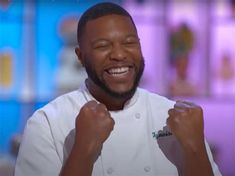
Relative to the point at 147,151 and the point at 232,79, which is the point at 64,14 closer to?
the point at 232,79

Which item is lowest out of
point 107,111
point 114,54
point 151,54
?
point 151,54

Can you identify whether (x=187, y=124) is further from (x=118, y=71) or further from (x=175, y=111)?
(x=118, y=71)

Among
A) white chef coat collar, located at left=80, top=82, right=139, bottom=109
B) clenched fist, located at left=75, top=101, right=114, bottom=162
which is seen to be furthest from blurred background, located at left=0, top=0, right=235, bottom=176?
clenched fist, located at left=75, top=101, right=114, bottom=162

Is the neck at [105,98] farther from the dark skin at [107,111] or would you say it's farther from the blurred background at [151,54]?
the blurred background at [151,54]

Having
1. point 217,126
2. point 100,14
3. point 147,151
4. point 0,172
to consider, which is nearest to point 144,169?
point 147,151

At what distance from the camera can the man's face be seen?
1.12 meters

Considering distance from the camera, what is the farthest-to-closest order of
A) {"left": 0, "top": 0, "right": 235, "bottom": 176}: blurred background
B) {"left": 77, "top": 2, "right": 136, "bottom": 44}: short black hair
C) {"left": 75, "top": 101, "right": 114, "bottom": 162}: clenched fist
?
{"left": 0, "top": 0, "right": 235, "bottom": 176}: blurred background → {"left": 77, "top": 2, "right": 136, "bottom": 44}: short black hair → {"left": 75, "top": 101, "right": 114, "bottom": 162}: clenched fist

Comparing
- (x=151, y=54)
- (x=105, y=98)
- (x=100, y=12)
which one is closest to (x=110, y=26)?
(x=100, y=12)

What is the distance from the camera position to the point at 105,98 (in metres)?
1.19

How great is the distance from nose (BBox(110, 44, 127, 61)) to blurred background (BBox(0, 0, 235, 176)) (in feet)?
4.12

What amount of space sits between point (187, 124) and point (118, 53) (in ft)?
0.70

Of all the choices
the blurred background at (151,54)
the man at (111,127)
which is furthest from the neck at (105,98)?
the blurred background at (151,54)

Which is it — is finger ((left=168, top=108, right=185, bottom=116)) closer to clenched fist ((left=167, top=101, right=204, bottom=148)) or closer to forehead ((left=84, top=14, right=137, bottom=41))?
clenched fist ((left=167, top=101, right=204, bottom=148))

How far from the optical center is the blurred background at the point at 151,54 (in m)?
2.39
